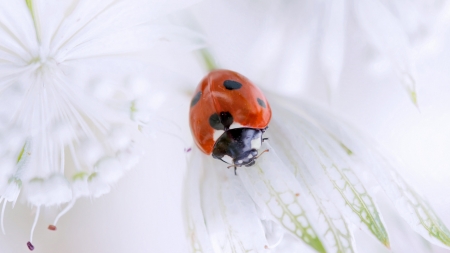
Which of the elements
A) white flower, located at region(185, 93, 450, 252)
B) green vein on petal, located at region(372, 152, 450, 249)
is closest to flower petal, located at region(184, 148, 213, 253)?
white flower, located at region(185, 93, 450, 252)

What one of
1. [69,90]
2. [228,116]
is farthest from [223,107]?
[69,90]

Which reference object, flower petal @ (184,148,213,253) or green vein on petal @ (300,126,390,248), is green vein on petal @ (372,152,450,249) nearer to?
green vein on petal @ (300,126,390,248)

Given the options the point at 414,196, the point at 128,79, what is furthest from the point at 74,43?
the point at 414,196

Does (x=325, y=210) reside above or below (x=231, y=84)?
below

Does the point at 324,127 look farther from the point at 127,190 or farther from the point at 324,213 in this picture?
the point at 127,190

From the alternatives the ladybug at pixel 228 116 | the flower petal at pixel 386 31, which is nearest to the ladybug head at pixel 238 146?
the ladybug at pixel 228 116

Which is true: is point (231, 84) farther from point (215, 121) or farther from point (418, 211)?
point (418, 211)
